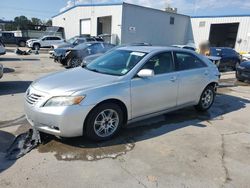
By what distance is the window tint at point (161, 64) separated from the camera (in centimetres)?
461

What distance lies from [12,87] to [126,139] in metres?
5.56

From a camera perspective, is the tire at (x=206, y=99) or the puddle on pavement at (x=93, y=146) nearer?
the puddle on pavement at (x=93, y=146)

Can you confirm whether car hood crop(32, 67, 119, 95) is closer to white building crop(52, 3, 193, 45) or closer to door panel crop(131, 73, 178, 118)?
door panel crop(131, 73, 178, 118)

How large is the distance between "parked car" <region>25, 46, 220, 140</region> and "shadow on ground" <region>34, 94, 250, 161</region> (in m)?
0.23

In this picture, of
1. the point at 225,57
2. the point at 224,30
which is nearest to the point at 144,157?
the point at 225,57

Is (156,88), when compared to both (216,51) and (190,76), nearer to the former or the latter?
(190,76)

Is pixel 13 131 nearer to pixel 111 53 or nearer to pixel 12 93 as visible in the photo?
pixel 111 53

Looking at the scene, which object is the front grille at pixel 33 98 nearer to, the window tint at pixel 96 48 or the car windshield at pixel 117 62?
the car windshield at pixel 117 62

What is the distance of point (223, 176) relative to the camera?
131 inches

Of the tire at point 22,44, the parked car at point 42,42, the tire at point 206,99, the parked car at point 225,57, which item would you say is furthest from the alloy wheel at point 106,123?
the tire at point 22,44

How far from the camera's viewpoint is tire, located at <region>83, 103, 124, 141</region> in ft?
12.6

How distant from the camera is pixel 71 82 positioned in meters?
3.96

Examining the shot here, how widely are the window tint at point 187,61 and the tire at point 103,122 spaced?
1859 mm

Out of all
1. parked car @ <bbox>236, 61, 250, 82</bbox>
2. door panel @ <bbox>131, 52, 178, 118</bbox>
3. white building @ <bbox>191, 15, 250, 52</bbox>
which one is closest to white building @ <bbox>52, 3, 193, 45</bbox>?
white building @ <bbox>191, 15, 250, 52</bbox>
